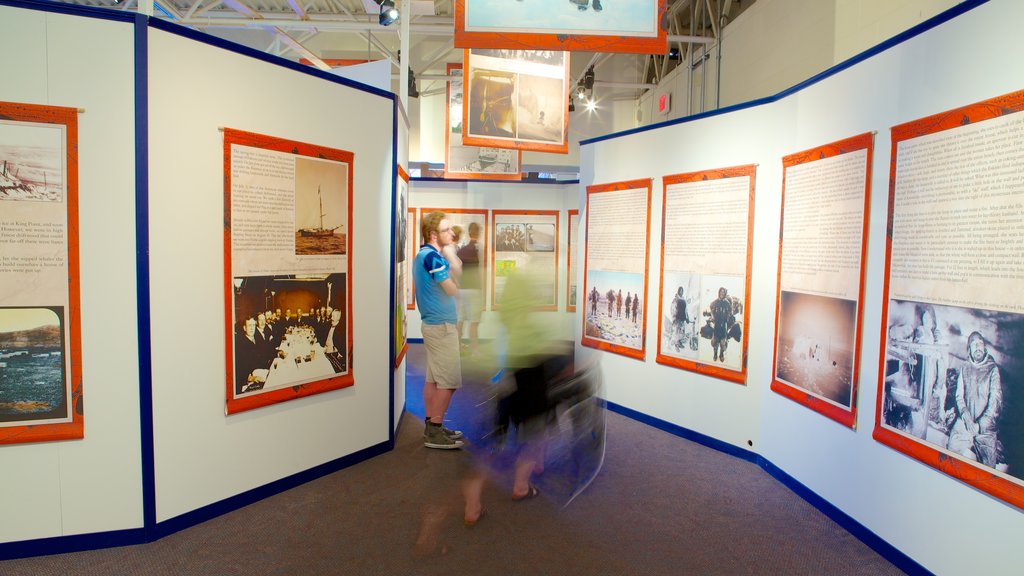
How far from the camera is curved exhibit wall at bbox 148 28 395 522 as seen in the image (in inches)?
119

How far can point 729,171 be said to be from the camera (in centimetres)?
462

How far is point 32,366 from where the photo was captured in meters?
2.75

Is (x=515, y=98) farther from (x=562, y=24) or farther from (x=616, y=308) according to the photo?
(x=616, y=308)

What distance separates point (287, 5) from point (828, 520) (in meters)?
10.5

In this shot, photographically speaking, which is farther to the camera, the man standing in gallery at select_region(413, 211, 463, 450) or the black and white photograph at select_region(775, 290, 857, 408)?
the man standing in gallery at select_region(413, 211, 463, 450)

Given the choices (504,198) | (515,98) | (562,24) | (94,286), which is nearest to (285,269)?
(94,286)

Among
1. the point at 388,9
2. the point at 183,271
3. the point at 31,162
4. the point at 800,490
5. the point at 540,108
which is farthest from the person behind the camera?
the point at 388,9

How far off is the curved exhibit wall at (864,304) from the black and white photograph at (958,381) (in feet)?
0.55

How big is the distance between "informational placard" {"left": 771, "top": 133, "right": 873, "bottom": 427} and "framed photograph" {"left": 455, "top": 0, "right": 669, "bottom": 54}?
1.45m

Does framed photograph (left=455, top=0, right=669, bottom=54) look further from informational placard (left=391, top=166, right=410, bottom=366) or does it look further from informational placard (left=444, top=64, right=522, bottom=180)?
informational placard (left=444, top=64, right=522, bottom=180)

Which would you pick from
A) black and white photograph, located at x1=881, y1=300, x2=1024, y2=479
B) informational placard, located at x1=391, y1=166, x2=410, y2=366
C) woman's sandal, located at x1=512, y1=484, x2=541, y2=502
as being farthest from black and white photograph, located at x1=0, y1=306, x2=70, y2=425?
black and white photograph, located at x1=881, y1=300, x2=1024, y2=479

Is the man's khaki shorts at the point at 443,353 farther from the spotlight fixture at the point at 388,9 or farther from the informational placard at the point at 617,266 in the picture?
the spotlight fixture at the point at 388,9

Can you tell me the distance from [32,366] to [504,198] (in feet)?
23.0

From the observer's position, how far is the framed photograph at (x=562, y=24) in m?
3.92
